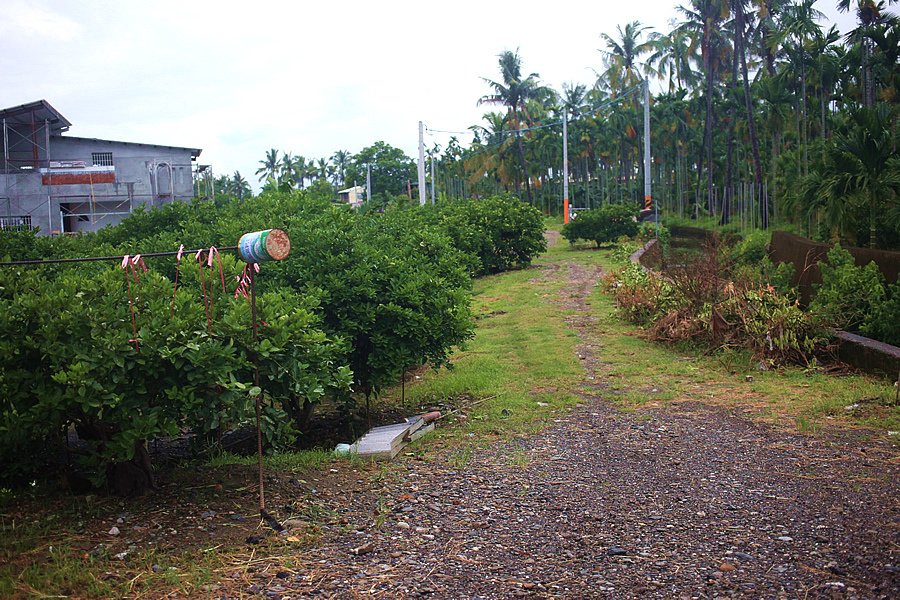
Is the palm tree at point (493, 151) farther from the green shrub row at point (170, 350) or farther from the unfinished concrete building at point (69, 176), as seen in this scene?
the green shrub row at point (170, 350)

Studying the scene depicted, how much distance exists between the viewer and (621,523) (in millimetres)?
5129

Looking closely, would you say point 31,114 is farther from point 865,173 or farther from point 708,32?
point 708,32

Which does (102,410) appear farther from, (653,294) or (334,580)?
(653,294)

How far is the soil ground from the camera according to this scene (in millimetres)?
4270

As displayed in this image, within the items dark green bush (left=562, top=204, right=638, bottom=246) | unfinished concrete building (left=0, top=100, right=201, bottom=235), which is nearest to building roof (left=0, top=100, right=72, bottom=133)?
unfinished concrete building (left=0, top=100, right=201, bottom=235)

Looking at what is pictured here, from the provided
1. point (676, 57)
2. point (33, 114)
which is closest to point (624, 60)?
point (676, 57)

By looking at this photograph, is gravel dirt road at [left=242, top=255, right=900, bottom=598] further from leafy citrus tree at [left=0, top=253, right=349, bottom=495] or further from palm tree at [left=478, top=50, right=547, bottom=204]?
palm tree at [left=478, top=50, right=547, bottom=204]

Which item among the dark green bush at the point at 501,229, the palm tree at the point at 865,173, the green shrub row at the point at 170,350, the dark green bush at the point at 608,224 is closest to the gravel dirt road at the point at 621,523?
the green shrub row at the point at 170,350

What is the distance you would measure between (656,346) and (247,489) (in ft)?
25.2

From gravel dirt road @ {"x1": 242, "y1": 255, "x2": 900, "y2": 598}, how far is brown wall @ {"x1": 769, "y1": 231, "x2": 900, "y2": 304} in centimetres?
562

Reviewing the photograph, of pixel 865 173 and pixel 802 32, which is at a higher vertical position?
pixel 802 32

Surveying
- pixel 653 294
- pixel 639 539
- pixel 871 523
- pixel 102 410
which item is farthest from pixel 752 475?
pixel 653 294

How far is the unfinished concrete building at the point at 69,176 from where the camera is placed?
31062mm

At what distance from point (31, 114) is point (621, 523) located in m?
35.1
